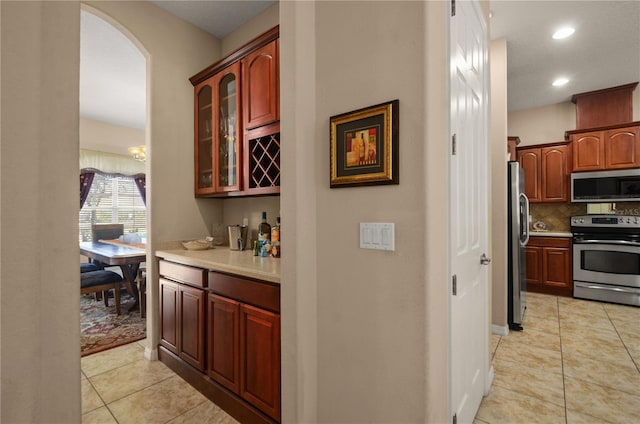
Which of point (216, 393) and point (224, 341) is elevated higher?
point (224, 341)

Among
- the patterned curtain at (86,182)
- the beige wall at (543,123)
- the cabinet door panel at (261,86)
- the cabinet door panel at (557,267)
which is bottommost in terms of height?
the cabinet door panel at (557,267)

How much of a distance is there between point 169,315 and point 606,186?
5674mm

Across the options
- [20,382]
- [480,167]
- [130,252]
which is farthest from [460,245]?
[130,252]

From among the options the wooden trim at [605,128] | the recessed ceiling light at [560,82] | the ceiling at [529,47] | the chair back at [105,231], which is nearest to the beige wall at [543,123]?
the ceiling at [529,47]

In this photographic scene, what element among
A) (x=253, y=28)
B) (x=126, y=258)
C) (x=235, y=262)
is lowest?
(x=126, y=258)

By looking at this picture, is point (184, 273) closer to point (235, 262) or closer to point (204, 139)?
point (235, 262)

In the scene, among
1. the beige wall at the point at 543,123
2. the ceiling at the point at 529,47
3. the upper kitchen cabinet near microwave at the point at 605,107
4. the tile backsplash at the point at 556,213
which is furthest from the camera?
the beige wall at the point at 543,123

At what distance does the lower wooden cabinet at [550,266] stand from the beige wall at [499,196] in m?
2.12

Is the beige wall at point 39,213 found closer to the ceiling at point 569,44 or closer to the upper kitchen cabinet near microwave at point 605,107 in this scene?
the ceiling at point 569,44

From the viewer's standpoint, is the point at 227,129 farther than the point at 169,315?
Yes

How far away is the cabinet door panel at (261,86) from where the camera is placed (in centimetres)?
218

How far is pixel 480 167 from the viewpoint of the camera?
6.09ft

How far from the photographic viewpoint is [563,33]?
307cm

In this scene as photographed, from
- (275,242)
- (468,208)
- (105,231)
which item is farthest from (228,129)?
(105,231)
